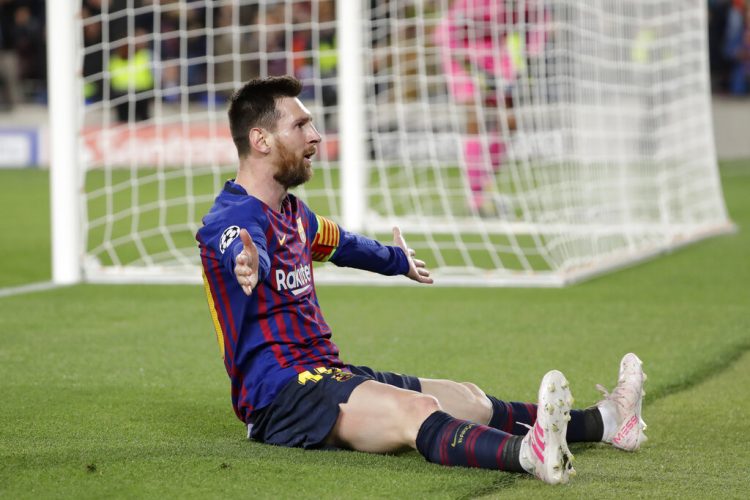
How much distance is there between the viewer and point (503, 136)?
9164mm

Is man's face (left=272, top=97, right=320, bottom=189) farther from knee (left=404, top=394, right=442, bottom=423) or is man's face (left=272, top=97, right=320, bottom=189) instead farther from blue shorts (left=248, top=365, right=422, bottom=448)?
knee (left=404, top=394, right=442, bottom=423)

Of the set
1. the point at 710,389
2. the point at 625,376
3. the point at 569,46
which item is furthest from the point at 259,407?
the point at 569,46

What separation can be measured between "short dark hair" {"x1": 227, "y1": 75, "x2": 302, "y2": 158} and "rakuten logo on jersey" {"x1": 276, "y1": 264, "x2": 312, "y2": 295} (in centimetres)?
38

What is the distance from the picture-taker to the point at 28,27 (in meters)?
21.6

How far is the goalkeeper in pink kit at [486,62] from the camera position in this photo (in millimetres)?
8719

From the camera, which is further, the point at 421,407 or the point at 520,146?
the point at 520,146

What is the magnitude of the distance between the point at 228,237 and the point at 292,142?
1.48ft

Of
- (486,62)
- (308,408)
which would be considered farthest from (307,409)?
(486,62)

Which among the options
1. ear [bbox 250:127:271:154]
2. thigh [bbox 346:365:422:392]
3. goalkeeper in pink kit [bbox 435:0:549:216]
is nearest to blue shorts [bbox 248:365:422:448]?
thigh [bbox 346:365:422:392]

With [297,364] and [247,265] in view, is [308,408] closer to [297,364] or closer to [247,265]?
[297,364]

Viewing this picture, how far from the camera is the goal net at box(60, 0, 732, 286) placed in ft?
27.3

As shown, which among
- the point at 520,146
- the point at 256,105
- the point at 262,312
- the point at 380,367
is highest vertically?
the point at 256,105

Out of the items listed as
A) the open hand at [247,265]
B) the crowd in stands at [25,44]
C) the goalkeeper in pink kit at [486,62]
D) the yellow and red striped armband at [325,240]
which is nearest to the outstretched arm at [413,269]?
the yellow and red striped armband at [325,240]

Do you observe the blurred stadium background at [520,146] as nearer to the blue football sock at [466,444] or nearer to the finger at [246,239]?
the blue football sock at [466,444]
